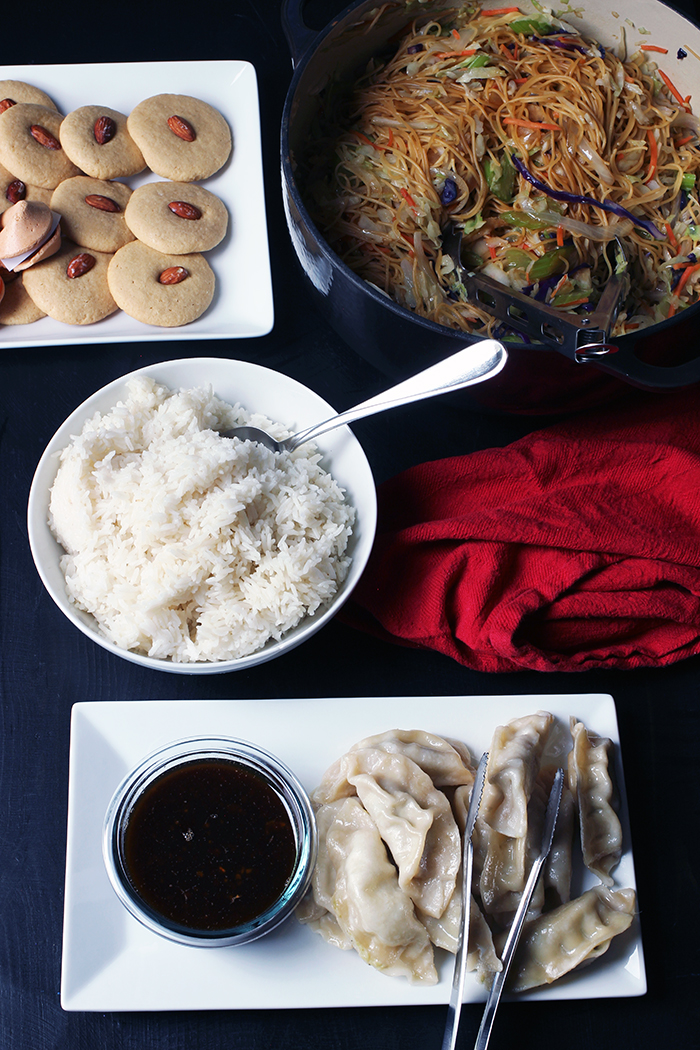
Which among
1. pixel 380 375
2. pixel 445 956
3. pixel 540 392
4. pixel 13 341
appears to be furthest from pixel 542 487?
pixel 13 341

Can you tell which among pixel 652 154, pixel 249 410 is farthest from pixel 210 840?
pixel 652 154

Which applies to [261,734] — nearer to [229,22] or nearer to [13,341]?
[13,341]

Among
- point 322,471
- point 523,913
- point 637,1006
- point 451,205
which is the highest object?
point 451,205

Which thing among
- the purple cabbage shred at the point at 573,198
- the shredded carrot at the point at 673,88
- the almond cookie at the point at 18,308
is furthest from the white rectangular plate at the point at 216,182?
the shredded carrot at the point at 673,88

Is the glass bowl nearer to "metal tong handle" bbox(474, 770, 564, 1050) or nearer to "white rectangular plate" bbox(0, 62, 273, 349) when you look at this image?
"metal tong handle" bbox(474, 770, 564, 1050)

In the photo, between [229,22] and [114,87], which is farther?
[229,22]

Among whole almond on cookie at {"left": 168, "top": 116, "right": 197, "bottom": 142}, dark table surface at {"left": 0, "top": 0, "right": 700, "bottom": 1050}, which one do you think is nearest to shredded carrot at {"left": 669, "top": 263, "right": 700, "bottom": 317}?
dark table surface at {"left": 0, "top": 0, "right": 700, "bottom": 1050}
